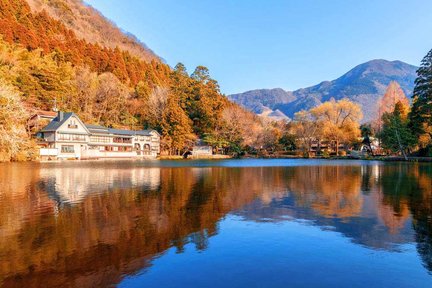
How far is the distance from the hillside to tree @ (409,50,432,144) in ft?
286

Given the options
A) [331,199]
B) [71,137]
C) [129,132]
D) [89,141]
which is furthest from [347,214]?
[129,132]

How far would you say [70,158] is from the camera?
51406 millimetres

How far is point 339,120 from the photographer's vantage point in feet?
235

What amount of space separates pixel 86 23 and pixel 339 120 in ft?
341

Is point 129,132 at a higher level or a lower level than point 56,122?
lower

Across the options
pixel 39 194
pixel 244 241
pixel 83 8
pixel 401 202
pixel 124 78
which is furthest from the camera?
pixel 83 8

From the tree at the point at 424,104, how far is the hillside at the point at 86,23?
87.3 meters

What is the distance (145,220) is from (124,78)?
78798mm

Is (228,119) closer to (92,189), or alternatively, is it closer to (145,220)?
(92,189)

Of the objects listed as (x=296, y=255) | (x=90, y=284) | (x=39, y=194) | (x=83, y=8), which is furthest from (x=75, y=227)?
(x=83, y=8)

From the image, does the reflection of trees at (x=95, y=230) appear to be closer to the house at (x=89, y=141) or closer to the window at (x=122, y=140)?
the house at (x=89, y=141)

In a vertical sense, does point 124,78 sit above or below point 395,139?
above

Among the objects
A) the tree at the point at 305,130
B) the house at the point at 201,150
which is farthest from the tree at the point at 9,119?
the tree at the point at 305,130

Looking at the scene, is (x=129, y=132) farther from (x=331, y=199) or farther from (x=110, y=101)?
(x=331, y=199)
